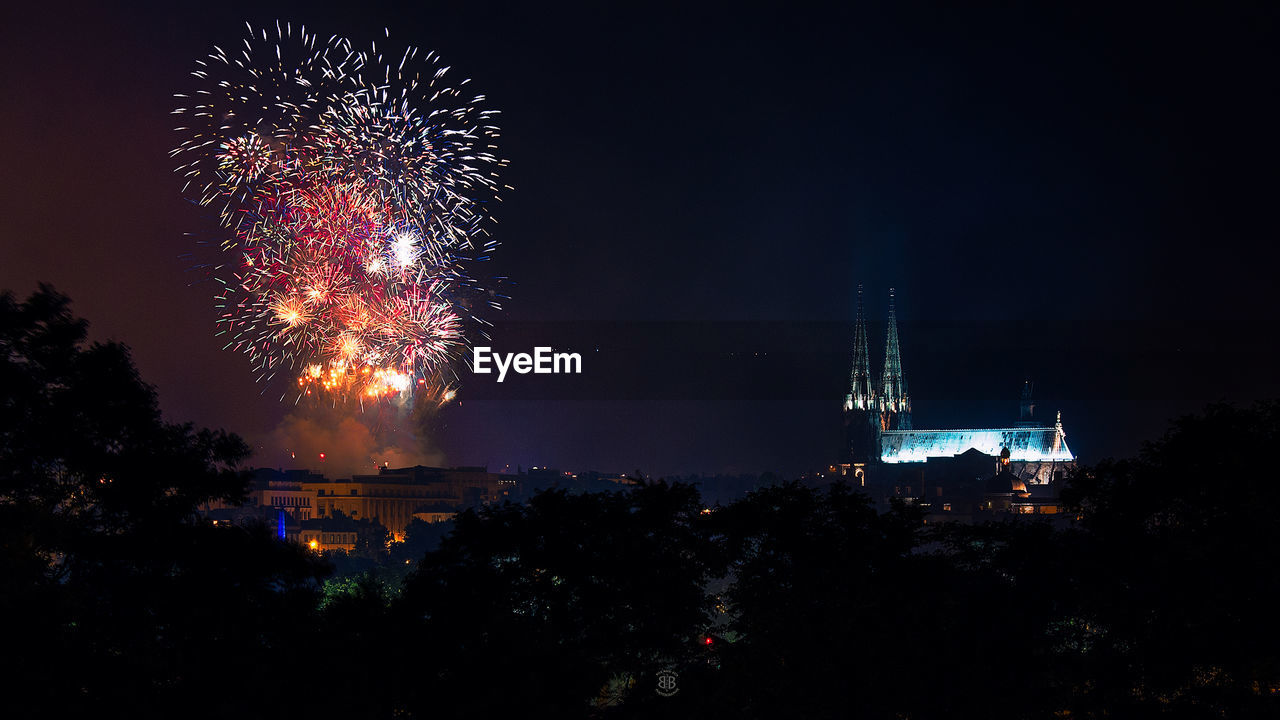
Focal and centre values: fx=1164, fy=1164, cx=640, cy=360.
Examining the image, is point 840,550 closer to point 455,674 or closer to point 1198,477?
point 1198,477

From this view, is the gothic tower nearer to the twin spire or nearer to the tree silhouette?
the twin spire

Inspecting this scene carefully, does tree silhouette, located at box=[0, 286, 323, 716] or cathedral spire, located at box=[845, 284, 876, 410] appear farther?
cathedral spire, located at box=[845, 284, 876, 410]

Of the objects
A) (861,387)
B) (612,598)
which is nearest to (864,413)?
(861,387)

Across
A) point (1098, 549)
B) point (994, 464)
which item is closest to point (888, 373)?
point (994, 464)

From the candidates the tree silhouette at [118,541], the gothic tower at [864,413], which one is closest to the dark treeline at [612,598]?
Answer: the tree silhouette at [118,541]

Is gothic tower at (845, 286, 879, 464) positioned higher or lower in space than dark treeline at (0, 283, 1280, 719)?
higher

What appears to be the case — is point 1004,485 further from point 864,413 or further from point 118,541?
point 118,541

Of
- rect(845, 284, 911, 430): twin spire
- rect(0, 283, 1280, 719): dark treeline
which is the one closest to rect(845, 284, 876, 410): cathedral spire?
rect(845, 284, 911, 430): twin spire

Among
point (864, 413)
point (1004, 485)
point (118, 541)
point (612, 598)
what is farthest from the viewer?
point (864, 413)
